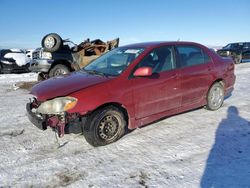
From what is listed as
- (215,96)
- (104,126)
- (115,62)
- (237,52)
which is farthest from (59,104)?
(237,52)

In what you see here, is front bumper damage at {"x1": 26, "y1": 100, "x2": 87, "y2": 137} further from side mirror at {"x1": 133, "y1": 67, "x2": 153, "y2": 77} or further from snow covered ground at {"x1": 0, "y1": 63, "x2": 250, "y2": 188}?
side mirror at {"x1": 133, "y1": 67, "x2": 153, "y2": 77}

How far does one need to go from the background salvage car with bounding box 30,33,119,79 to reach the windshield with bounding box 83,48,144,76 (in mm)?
A: 4637

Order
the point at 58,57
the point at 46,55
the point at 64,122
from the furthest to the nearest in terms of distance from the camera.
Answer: the point at 58,57 → the point at 46,55 → the point at 64,122

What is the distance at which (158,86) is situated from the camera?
4434 mm

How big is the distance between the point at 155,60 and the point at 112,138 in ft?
5.21

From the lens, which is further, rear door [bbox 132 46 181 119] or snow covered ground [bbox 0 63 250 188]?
rear door [bbox 132 46 181 119]

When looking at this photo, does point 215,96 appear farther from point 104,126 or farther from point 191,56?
point 104,126

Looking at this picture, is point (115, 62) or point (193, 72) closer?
point (115, 62)

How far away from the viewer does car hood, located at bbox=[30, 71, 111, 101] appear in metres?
3.76

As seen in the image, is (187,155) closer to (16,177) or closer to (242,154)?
(242,154)

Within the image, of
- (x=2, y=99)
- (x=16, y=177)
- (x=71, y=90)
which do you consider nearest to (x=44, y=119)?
(x=71, y=90)

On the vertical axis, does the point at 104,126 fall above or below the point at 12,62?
below

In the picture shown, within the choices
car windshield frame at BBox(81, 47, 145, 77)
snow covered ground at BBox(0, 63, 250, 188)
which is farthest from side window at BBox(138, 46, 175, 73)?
snow covered ground at BBox(0, 63, 250, 188)

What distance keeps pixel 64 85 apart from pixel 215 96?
11.4 ft
